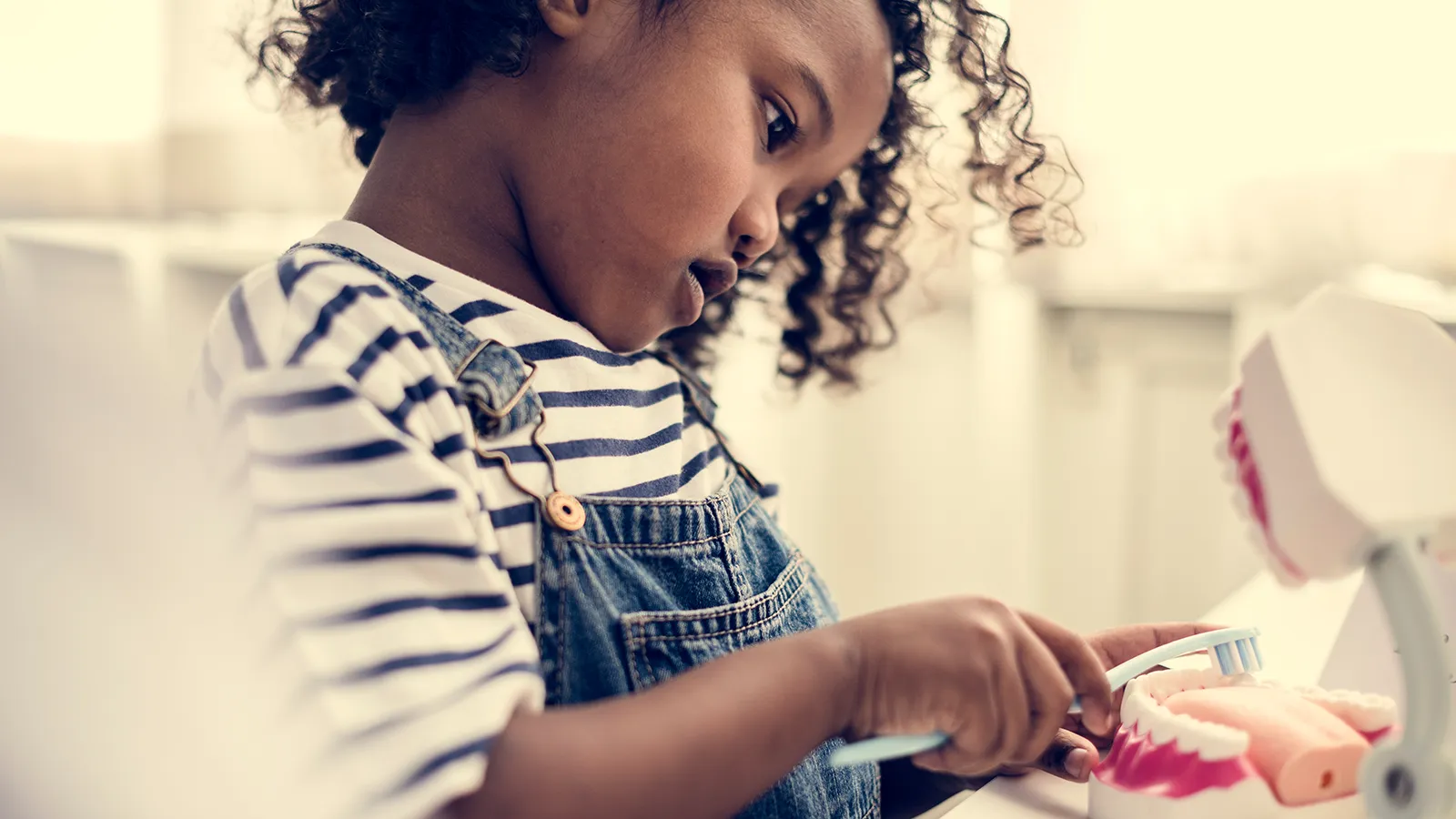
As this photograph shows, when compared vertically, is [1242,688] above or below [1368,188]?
below

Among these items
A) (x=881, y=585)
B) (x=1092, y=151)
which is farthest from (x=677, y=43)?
(x=881, y=585)

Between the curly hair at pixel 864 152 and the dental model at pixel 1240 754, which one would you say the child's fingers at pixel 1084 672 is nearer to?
the dental model at pixel 1240 754

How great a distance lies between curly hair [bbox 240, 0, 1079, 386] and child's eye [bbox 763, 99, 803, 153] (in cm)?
7

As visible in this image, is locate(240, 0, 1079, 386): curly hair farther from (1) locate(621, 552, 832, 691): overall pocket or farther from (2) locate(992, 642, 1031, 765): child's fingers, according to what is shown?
(2) locate(992, 642, 1031, 765): child's fingers

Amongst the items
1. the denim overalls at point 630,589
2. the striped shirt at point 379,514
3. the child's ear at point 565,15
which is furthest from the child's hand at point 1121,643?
the child's ear at point 565,15

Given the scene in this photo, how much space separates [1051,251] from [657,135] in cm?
60

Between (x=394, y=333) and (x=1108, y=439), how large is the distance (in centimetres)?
86

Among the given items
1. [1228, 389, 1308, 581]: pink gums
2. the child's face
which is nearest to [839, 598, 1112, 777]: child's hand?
[1228, 389, 1308, 581]: pink gums

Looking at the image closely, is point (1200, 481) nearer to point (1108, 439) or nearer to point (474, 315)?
point (1108, 439)

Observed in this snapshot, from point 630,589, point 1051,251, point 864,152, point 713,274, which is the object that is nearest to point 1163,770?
point 630,589

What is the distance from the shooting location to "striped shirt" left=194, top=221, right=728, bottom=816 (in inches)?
12.9

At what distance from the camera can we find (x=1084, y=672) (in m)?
0.42

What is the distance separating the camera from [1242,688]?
0.41 metres

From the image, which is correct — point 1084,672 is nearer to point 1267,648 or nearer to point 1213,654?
point 1213,654
